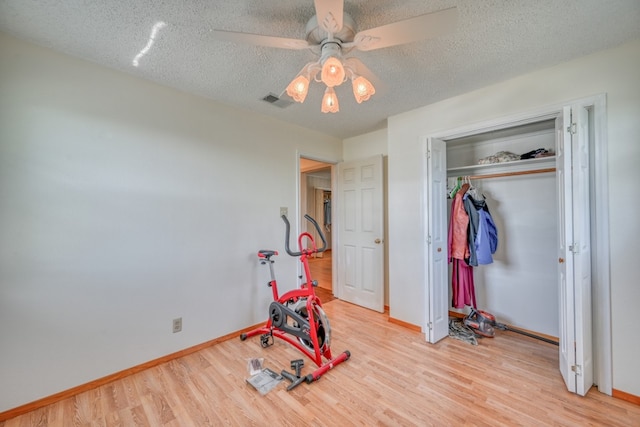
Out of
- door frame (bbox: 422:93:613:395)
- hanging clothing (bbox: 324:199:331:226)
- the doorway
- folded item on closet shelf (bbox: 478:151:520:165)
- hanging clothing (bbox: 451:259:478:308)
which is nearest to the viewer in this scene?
door frame (bbox: 422:93:613:395)

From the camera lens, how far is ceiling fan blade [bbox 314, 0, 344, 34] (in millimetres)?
1051

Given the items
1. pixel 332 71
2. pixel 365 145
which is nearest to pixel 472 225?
pixel 365 145

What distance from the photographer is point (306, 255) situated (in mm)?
2436

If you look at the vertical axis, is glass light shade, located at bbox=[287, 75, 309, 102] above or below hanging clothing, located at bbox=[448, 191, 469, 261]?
above

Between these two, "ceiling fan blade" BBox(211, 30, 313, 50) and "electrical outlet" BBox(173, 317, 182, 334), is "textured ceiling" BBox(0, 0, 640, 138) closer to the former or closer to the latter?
"ceiling fan blade" BBox(211, 30, 313, 50)

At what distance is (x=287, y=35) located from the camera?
5.33 ft

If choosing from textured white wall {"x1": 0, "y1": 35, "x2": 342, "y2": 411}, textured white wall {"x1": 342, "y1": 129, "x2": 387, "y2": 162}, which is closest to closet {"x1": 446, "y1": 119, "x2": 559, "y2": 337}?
textured white wall {"x1": 342, "y1": 129, "x2": 387, "y2": 162}

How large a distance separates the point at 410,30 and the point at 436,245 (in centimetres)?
198

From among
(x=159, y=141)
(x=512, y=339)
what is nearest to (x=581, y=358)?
(x=512, y=339)

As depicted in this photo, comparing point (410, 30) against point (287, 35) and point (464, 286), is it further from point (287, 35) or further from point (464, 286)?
point (464, 286)

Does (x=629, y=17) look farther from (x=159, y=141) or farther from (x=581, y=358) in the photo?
(x=159, y=141)

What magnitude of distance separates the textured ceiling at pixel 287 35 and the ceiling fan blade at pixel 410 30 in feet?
0.89

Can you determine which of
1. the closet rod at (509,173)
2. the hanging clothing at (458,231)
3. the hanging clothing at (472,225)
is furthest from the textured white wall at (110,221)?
the closet rod at (509,173)

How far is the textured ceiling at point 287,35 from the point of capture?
1.40 meters
